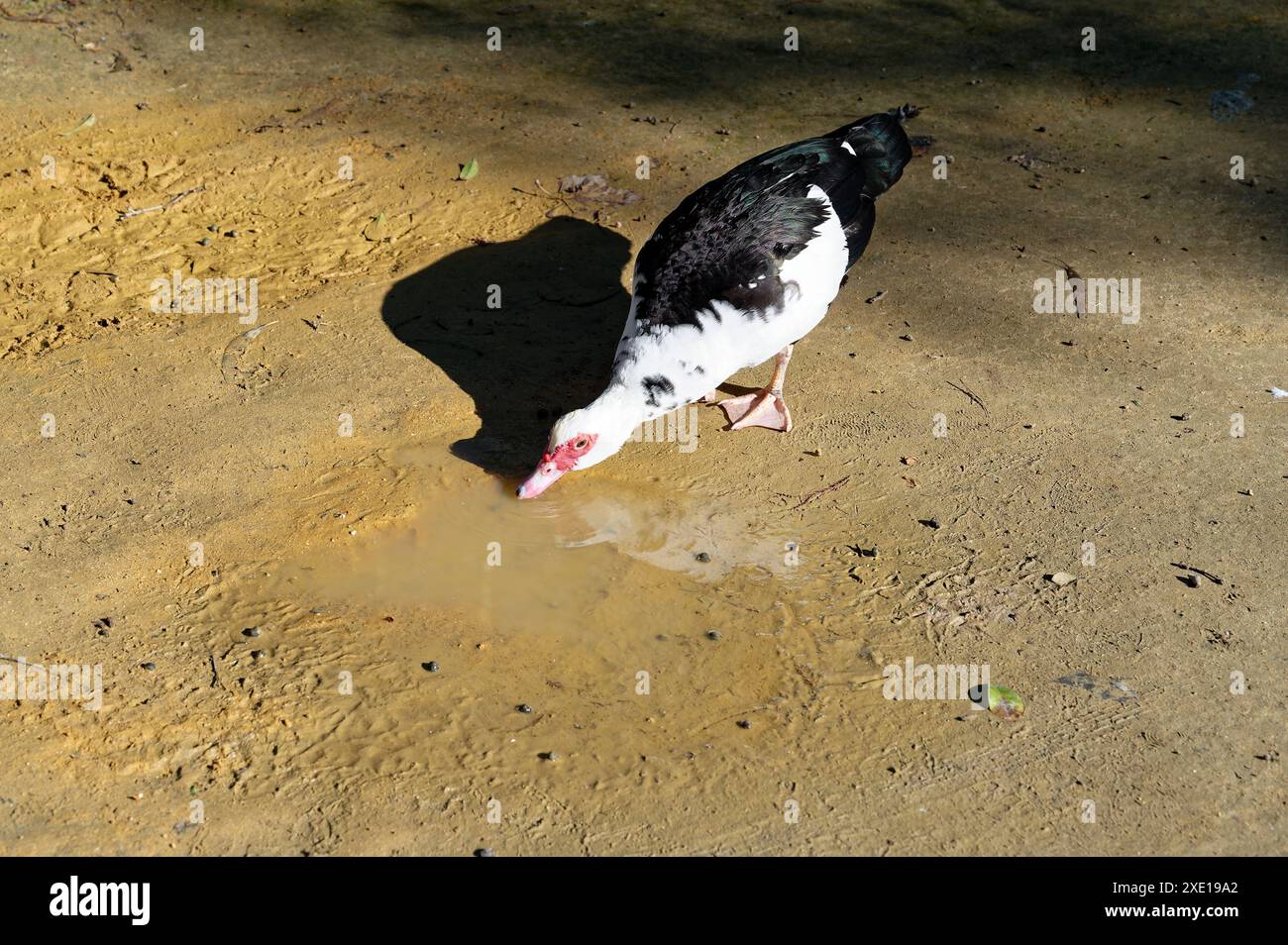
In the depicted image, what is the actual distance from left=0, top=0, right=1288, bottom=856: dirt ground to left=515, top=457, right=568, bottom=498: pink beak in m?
0.10

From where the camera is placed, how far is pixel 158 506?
4898mm

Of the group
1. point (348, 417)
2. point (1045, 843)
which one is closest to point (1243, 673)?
point (1045, 843)

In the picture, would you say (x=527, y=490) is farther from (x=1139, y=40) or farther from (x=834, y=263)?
(x=1139, y=40)

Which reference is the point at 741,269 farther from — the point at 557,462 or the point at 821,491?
the point at 557,462

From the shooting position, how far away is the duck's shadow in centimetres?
552

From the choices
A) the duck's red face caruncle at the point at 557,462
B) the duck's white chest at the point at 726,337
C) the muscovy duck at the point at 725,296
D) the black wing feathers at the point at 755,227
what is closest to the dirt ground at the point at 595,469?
the duck's red face caruncle at the point at 557,462

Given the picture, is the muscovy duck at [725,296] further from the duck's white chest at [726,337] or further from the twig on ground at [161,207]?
the twig on ground at [161,207]

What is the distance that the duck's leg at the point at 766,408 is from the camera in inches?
217

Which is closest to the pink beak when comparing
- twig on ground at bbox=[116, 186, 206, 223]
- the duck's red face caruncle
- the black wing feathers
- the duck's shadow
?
the duck's red face caruncle

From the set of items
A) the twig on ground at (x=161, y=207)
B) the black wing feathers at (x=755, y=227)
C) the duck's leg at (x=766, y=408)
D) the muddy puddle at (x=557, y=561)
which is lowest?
the muddy puddle at (x=557, y=561)

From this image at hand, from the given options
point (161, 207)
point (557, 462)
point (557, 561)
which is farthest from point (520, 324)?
point (161, 207)

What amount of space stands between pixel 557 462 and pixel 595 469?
35cm

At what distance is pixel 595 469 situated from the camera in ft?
17.4

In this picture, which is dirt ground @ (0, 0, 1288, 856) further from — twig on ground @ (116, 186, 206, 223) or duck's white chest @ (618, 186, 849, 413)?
duck's white chest @ (618, 186, 849, 413)
